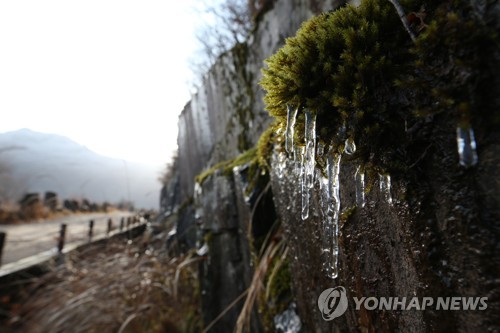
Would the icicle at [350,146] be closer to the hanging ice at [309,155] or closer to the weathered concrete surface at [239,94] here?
the hanging ice at [309,155]

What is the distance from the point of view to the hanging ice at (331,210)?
100cm

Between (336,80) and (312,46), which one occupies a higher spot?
(312,46)

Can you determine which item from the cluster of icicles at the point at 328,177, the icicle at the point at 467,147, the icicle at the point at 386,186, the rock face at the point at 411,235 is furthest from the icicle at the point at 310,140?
the icicle at the point at 467,147

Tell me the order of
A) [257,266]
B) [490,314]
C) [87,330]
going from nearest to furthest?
[490,314] < [257,266] < [87,330]

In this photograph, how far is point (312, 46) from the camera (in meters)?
0.98

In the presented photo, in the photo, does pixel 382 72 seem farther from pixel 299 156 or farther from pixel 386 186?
pixel 299 156

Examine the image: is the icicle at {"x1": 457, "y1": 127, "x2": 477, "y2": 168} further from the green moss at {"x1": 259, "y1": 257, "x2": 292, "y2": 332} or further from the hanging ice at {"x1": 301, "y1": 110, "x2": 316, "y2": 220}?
A: the green moss at {"x1": 259, "y1": 257, "x2": 292, "y2": 332}

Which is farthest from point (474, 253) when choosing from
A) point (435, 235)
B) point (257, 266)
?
point (257, 266)

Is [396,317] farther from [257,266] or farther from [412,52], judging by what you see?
[257,266]

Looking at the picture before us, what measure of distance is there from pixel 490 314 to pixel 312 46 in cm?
85

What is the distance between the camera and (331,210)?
106 centimetres

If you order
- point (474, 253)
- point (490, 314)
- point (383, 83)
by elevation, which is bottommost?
point (490, 314)
